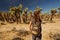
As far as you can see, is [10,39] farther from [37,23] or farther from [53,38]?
[37,23]

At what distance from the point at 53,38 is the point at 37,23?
483 cm

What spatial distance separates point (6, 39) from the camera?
13.3m

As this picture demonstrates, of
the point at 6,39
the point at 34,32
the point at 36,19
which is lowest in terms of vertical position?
the point at 6,39

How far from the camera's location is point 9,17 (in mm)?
44125

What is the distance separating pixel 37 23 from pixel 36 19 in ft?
0.77

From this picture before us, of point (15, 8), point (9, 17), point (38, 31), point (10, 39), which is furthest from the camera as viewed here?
point (9, 17)

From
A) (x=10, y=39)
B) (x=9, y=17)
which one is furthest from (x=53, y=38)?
(x=9, y=17)

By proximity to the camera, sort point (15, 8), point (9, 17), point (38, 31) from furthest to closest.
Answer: point (9, 17)
point (15, 8)
point (38, 31)

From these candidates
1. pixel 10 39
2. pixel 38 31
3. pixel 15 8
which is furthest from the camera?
pixel 15 8

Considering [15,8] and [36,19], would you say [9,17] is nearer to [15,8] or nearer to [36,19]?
[15,8]

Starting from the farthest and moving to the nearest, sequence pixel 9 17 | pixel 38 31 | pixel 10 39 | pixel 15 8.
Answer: pixel 9 17, pixel 15 8, pixel 10 39, pixel 38 31

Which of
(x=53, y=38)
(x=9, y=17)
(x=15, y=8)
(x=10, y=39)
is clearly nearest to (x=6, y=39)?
(x=10, y=39)

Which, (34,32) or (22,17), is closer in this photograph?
(34,32)

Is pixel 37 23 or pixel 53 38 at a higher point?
pixel 37 23
